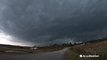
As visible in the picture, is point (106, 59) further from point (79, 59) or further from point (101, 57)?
point (79, 59)

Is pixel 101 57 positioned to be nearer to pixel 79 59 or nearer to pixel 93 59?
pixel 93 59

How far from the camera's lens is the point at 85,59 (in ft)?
88.9

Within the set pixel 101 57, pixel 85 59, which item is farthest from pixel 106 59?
pixel 85 59

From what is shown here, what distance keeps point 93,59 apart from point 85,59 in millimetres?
1202

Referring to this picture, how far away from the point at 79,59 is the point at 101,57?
3189 millimetres

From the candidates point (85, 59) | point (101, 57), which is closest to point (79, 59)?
point (85, 59)

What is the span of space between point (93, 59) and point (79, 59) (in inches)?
99.7

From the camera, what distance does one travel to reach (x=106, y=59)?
26.5 m

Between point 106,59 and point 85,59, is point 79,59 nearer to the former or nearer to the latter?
point 85,59

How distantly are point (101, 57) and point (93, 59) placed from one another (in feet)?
4.86

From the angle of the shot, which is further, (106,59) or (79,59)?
(79,59)

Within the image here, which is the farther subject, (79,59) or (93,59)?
(79,59)

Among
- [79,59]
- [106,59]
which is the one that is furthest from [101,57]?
[79,59]

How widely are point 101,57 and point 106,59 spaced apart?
0.82m
